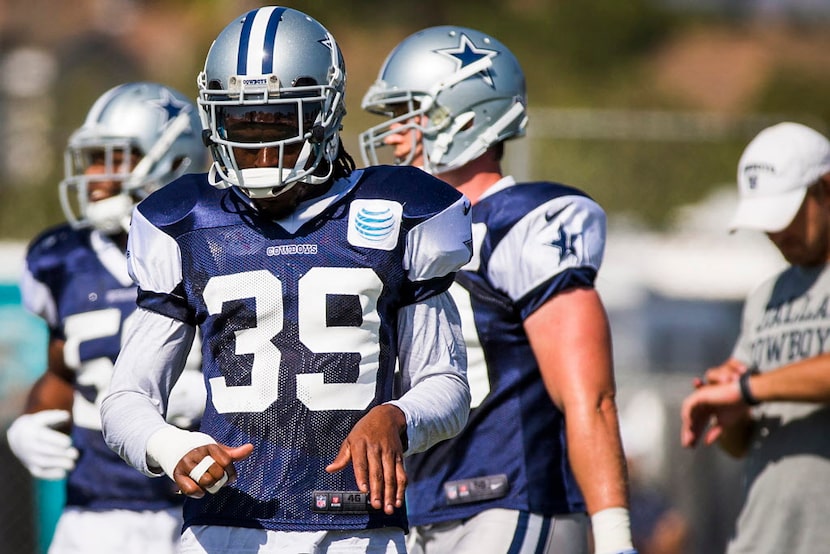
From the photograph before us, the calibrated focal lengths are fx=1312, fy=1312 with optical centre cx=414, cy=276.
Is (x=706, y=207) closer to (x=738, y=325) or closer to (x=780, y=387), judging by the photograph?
(x=738, y=325)

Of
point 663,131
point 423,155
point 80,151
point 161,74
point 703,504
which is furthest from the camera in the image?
point 161,74

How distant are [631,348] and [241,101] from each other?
700 centimetres

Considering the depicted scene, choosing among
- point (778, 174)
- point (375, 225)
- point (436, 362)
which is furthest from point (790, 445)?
point (375, 225)

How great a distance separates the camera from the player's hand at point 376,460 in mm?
2379

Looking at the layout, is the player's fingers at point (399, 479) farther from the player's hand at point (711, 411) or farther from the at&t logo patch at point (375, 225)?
the player's hand at point (711, 411)

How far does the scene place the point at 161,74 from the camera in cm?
2478

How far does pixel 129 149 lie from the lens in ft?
14.9

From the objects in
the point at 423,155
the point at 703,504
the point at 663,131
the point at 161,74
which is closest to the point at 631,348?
the point at 663,131

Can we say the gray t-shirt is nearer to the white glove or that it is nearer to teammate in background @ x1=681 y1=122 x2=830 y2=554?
teammate in background @ x1=681 y1=122 x2=830 y2=554

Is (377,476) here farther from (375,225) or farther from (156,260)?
(156,260)

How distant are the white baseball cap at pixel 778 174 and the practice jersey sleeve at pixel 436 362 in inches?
62.8

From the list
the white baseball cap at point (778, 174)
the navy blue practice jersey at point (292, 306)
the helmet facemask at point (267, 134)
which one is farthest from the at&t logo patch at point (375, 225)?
the white baseball cap at point (778, 174)

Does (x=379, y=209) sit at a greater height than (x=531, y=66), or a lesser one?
greater

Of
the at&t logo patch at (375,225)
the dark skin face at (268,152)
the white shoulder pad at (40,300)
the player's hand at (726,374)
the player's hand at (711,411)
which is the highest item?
the dark skin face at (268,152)
